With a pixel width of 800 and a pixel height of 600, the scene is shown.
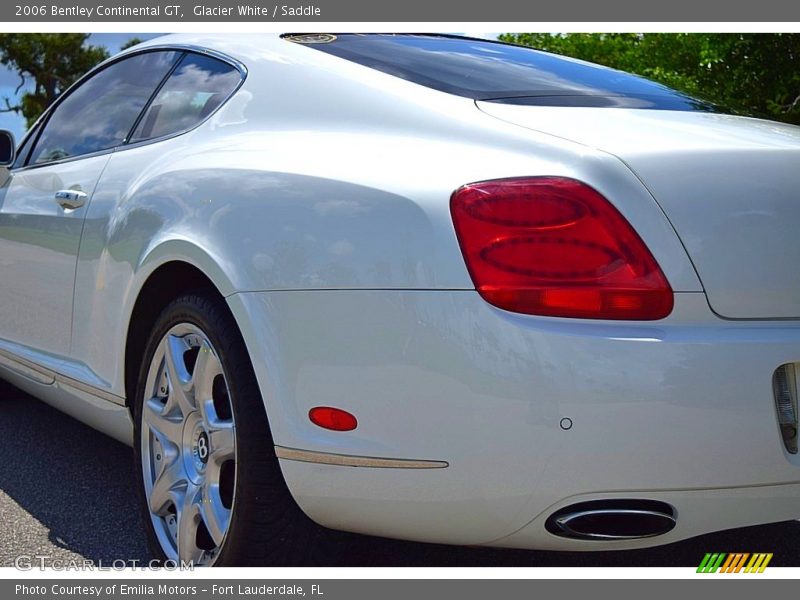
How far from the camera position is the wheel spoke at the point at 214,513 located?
2564 millimetres

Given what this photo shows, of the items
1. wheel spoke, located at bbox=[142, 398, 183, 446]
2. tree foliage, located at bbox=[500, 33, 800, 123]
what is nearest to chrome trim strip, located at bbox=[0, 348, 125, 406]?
wheel spoke, located at bbox=[142, 398, 183, 446]

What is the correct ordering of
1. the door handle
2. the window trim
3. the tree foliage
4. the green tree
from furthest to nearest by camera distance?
the green tree, the tree foliage, the door handle, the window trim

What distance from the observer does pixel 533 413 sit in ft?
6.69

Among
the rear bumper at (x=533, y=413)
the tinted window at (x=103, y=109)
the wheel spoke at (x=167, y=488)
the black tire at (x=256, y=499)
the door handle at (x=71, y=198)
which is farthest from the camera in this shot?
the tinted window at (x=103, y=109)

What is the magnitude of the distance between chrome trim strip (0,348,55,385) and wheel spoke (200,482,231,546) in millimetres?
1248

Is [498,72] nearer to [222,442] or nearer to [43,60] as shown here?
[222,442]

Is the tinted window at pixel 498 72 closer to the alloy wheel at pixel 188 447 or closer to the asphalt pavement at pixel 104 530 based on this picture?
the alloy wheel at pixel 188 447

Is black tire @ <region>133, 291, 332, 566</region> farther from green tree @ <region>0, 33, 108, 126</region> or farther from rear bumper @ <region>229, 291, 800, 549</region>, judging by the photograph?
green tree @ <region>0, 33, 108, 126</region>

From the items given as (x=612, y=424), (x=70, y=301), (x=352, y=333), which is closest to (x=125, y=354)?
(x=70, y=301)

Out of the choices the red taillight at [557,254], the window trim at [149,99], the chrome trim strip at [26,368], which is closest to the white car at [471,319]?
the red taillight at [557,254]

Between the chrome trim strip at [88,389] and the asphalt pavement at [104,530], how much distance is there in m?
0.43

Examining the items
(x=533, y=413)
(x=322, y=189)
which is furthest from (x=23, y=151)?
(x=533, y=413)

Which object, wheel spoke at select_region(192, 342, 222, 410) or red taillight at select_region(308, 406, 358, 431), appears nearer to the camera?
red taillight at select_region(308, 406, 358, 431)

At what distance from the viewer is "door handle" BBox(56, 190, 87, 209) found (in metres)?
3.43
